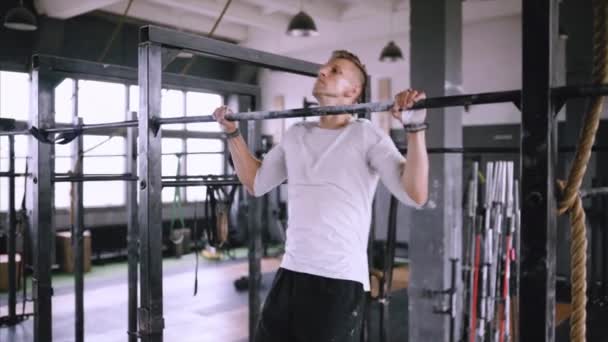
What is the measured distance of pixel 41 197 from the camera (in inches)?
108

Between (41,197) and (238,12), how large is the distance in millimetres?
6287

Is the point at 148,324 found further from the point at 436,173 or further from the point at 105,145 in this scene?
the point at 105,145

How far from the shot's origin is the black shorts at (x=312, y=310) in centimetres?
160

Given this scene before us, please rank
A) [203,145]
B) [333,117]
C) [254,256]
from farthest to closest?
[203,145], [254,256], [333,117]

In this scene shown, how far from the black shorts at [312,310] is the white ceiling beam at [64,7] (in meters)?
6.54

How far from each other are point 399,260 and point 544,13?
327 inches

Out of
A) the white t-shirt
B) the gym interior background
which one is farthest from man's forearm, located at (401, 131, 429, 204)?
the gym interior background

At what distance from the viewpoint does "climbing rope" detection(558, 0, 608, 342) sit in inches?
39.0

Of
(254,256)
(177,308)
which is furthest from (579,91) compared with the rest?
(177,308)

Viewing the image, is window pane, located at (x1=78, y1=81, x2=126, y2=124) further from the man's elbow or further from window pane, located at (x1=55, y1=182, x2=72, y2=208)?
the man's elbow

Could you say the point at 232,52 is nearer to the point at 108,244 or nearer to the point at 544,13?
the point at 544,13

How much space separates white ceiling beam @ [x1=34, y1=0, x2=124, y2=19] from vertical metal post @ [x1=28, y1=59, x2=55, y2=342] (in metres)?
4.90

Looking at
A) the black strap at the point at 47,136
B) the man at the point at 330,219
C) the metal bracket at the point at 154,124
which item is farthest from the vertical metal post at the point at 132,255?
the man at the point at 330,219

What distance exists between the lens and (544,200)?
1.03 m
